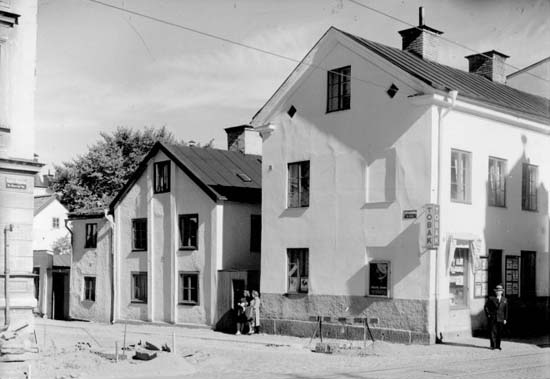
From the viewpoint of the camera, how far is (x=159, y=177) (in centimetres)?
3158

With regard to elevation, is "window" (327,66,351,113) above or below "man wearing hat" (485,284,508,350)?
above

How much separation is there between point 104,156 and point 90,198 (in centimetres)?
343

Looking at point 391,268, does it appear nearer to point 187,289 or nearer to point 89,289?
point 187,289

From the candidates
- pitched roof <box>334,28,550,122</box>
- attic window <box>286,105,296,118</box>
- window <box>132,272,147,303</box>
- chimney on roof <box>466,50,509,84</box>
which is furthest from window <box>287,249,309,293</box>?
chimney on roof <box>466,50,509,84</box>

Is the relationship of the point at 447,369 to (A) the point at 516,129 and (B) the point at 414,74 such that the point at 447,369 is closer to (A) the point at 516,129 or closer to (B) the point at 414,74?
(B) the point at 414,74

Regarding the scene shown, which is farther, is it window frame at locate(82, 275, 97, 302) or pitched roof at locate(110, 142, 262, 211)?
window frame at locate(82, 275, 97, 302)

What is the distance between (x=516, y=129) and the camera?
81.6 ft

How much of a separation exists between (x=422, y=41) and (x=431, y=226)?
790 centimetres

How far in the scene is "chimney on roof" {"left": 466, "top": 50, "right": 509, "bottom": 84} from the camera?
29.4 m

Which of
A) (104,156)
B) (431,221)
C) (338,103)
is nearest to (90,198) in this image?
(104,156)

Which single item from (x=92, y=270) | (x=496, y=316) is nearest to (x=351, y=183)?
(x=496, y=316)

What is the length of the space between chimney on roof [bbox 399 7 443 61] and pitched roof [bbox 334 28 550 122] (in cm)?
34

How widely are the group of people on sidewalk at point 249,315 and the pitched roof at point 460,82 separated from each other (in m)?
8.95

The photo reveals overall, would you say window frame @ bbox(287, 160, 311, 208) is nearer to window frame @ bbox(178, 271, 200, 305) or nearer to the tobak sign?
the tobak sign
